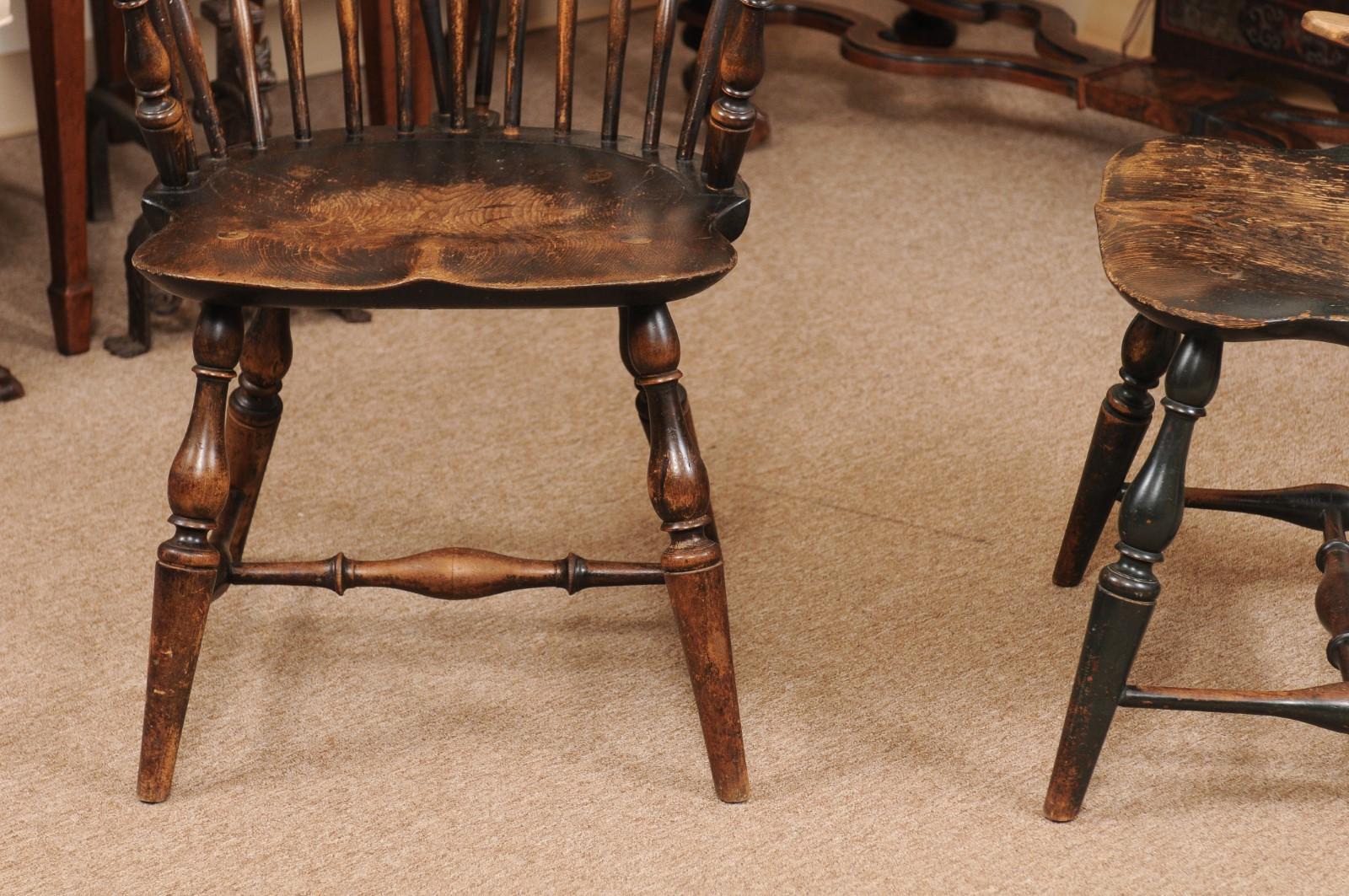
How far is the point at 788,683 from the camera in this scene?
144cm

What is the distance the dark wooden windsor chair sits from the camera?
1.14m

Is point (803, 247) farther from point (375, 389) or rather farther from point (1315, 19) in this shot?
point (1315, 19)

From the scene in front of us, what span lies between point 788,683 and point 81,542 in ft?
2.55

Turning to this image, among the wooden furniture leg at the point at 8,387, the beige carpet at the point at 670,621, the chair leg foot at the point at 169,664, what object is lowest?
the wooden furniture leg at the point at 8,387

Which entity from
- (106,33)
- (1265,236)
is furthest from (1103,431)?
(106,33)

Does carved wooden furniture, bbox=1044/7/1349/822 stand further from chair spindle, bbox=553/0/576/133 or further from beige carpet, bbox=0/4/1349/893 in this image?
chair spindle, bbox=553/0/576/133

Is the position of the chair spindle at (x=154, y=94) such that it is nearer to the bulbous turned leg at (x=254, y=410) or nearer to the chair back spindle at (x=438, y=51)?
the bulbous turned leg at (x=254, y=410)

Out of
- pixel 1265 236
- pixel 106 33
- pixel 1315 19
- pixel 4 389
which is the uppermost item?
pixel 1315 19

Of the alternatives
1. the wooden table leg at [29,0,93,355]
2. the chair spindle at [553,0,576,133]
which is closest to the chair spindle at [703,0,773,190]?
the chair spindle at [553,0,576,133]

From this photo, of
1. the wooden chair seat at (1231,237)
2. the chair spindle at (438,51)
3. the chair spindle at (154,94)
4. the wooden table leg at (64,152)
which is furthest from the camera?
the wooden table leg at (64,152)

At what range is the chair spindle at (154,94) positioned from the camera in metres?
1.18

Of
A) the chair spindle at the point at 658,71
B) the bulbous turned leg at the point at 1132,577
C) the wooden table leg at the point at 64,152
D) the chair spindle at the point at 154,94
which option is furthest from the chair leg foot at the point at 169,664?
the wooden table leg at the point at 64,152

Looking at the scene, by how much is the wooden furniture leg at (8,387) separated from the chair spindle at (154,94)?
0.78 meters

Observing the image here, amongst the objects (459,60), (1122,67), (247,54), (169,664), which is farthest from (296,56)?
(1122,67)
